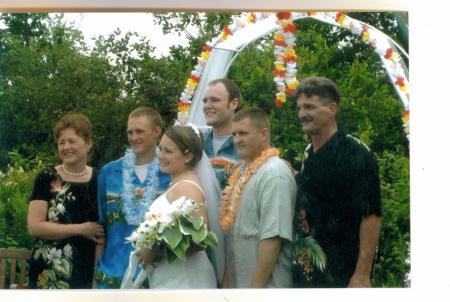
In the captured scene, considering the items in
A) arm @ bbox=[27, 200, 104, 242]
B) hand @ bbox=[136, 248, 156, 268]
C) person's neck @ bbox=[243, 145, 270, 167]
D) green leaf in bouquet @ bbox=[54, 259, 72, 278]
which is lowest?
green leaf in bouquet @ bbox=[54, 259, 72, 278]

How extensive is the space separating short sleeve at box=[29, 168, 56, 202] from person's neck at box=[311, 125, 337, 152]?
5.63 feet

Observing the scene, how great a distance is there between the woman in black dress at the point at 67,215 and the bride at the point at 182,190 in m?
0.38

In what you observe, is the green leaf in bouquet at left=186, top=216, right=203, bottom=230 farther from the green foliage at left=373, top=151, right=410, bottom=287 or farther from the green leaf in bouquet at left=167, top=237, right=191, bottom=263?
the green foliage at left=373, top=151, right=410, bottom=287

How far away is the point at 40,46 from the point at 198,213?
153cm

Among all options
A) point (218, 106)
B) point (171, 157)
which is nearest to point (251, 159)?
point (218, 106)

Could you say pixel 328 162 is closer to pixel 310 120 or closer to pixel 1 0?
pixel 310 120

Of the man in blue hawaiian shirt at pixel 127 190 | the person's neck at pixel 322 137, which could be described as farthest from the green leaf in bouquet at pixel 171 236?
the person's neck at pixel 322 137

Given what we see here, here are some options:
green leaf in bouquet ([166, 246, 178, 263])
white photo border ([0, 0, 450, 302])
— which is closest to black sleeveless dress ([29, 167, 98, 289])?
white photo border ([0, 0, 450, 302])

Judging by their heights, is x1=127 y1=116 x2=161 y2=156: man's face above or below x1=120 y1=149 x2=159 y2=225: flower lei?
above

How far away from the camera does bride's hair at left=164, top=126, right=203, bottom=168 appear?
6809 millimetres

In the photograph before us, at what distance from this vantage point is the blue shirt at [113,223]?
6.85 meters

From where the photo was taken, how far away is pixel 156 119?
22.5ft

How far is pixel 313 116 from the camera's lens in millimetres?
6836
